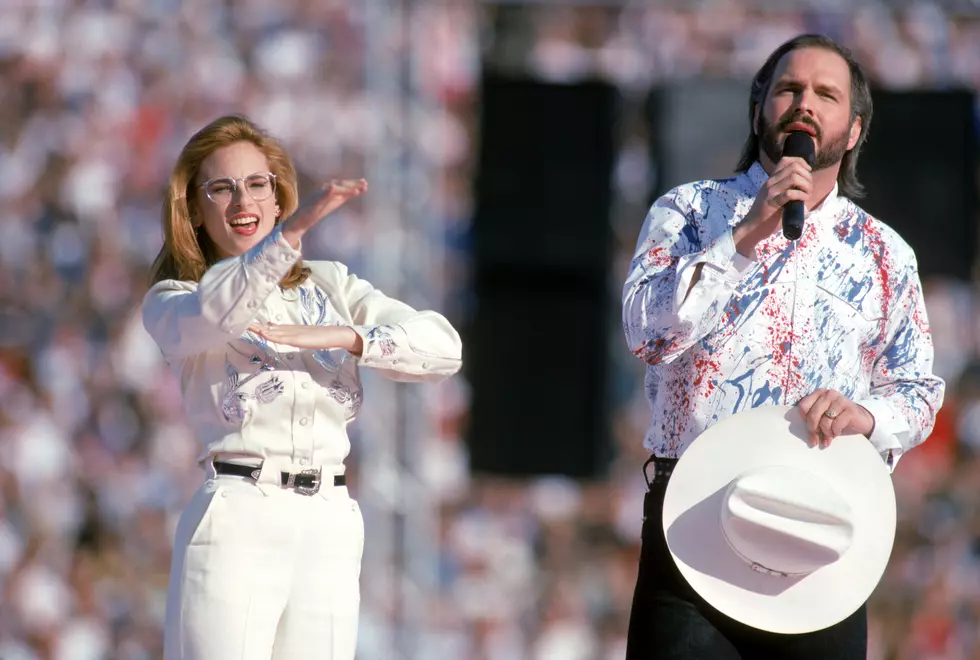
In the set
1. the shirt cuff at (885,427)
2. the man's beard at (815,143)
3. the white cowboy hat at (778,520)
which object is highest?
the man's beard at (815,143)

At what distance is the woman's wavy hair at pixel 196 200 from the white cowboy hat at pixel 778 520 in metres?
0.86

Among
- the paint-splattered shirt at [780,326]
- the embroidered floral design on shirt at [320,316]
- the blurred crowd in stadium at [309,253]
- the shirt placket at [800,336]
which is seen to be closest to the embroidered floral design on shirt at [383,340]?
the embroidered floral design on shirt at [320,316]

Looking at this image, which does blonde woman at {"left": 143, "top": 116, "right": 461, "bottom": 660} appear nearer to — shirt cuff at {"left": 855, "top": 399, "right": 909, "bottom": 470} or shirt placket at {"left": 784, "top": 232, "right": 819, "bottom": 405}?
shirt placket at {"left": 784, "top": 232, "right": 819, "bottom": 405}

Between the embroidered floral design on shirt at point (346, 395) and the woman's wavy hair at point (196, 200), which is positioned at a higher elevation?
the woman's wavy hair at point (196, 200)

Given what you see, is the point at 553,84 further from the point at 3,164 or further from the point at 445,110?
the point at 3,164

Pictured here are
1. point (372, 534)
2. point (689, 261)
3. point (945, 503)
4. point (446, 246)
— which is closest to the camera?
point (689, 261)

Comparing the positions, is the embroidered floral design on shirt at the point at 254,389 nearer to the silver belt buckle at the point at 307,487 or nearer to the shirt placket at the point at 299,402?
the shirt placket at the point at 299,402

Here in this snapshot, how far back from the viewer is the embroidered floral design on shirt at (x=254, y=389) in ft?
8.70

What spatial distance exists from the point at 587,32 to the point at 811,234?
3639 millimetres

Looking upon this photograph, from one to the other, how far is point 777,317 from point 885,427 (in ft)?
0.90

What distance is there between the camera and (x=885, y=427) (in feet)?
8.73

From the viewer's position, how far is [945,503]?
638 cm

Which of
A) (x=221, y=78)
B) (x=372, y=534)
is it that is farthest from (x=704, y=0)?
(x=372, y=534)

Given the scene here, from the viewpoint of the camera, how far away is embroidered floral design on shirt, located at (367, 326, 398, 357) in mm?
2697
